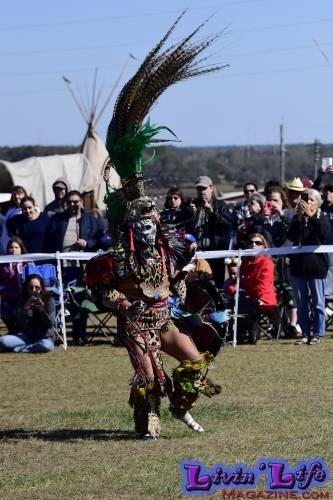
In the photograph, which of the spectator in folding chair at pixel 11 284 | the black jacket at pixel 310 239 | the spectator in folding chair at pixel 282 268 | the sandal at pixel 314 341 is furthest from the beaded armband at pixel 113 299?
the spectator in folding chair at pixel 11 284

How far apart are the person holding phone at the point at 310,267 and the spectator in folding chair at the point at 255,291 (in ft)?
1.22

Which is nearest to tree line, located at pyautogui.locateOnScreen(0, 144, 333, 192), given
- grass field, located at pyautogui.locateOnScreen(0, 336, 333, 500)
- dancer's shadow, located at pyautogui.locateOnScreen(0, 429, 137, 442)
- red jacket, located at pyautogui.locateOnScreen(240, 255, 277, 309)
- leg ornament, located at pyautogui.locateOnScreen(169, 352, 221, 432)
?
red jacket, located at pyautogui.locateOnScreen(240, 255, 277, 309)

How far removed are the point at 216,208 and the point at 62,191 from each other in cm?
298

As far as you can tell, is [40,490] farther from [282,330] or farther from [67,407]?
[282,330]

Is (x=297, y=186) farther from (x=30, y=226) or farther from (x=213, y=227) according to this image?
(x=30, y=226)

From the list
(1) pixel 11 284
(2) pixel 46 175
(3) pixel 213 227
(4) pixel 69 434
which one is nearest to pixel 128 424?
(4) pixel 69 434

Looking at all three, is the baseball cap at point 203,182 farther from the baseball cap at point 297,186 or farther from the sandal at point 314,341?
the sandal at point 314,341

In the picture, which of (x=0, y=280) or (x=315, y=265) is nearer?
(x=315, y=265)

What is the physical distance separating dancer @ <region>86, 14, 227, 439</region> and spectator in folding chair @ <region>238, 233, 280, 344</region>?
5.46 meters

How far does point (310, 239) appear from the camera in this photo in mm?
14500

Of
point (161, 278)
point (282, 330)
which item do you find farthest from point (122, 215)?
point (282, 330)

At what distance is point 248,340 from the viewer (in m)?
15.0

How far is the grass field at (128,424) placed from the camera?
7.85 metres

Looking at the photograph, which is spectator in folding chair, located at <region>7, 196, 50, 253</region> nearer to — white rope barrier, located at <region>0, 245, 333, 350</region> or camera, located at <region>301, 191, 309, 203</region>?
white rope barrier, located at <region>0, 245, 333, 350</region>
